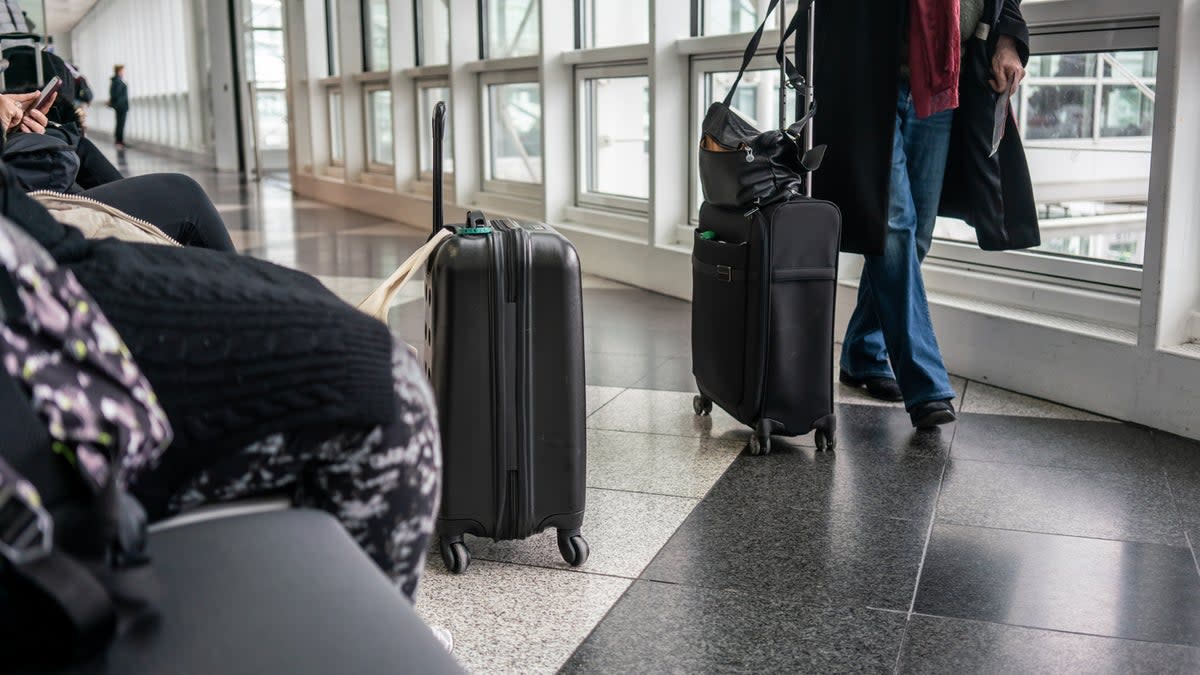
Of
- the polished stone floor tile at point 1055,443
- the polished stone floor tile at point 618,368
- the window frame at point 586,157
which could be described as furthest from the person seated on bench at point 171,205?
the window frame at point 586,157

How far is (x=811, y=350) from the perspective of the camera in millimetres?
2783

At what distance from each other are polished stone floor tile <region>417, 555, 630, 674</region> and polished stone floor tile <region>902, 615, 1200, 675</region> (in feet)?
1.71

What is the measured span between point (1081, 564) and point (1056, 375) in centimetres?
129

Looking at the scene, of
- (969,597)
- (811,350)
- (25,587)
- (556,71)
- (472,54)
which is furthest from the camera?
(472,54)

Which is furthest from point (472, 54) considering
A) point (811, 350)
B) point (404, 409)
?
point (404, 409)

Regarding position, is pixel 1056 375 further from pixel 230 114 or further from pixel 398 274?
pixel 230 114

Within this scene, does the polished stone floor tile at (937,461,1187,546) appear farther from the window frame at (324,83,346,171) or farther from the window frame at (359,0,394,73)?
the window frame at (324,83,346,171)

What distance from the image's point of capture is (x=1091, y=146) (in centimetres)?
364

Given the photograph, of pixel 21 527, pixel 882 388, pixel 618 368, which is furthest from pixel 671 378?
pixel 21 527

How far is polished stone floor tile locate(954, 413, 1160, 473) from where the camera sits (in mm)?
2779

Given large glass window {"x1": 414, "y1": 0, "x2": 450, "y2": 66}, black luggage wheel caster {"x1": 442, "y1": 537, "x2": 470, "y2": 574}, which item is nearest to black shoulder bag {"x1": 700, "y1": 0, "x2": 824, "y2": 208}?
black luggage wheel caster {"x1": 442, "y1": 537, "x2": 470, "y2": 574}

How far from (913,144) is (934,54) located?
11.7 inches

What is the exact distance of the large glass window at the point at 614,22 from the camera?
6203 millimetres

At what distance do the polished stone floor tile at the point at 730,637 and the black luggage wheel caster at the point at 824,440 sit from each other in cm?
90
